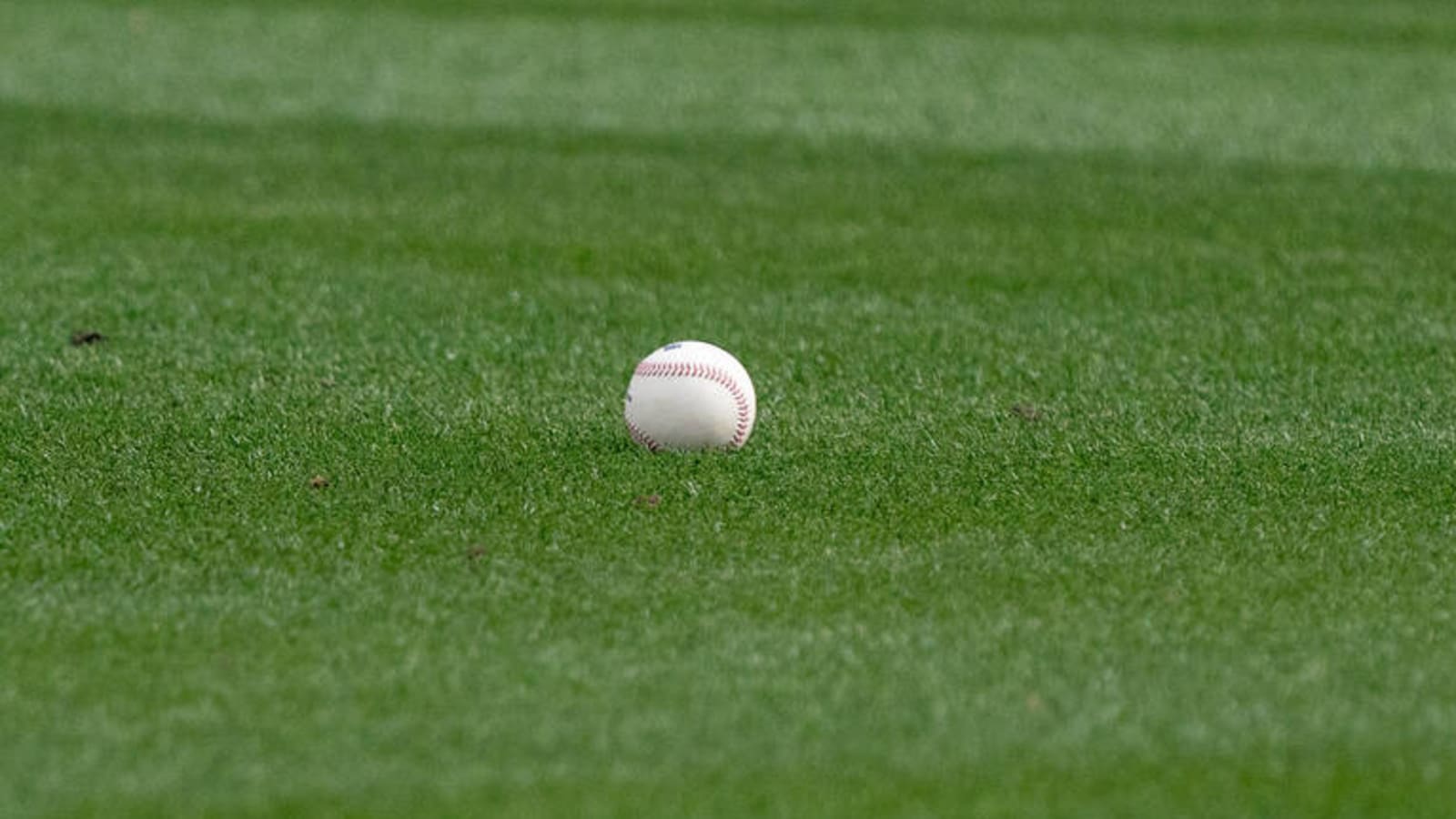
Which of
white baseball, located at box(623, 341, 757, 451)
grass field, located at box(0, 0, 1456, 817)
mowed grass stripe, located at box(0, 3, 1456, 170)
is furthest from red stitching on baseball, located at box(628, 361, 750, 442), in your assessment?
mowed grass stripe, located at box(0, 3, 1456, 170)

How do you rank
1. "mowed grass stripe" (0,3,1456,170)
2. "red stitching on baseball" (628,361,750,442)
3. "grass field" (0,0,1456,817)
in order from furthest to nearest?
1. "mowed grass stripe" (0,3,1456,170)
2. "red stitching on baseball" (628,361,750,442)
3. "grass field" (0,0,1456,817)

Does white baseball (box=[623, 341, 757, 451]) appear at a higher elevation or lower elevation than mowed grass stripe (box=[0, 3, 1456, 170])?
lower

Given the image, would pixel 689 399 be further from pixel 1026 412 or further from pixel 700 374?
pixel 1026 412

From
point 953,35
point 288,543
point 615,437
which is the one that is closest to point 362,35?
point 953,35

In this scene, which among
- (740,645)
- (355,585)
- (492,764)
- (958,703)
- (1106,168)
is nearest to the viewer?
(492,764)

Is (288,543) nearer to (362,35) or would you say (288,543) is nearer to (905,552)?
(905,552)

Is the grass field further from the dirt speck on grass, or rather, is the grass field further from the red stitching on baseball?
the red stitching on baseball

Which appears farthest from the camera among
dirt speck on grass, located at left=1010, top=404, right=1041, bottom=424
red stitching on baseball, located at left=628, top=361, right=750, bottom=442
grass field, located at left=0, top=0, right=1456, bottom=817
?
dirt speck on grass, located at left=1010, top=404, right=1041, bottom=424

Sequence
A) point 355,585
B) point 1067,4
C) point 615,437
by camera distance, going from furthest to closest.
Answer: point 1067,4
point 615,437
point 355,585
